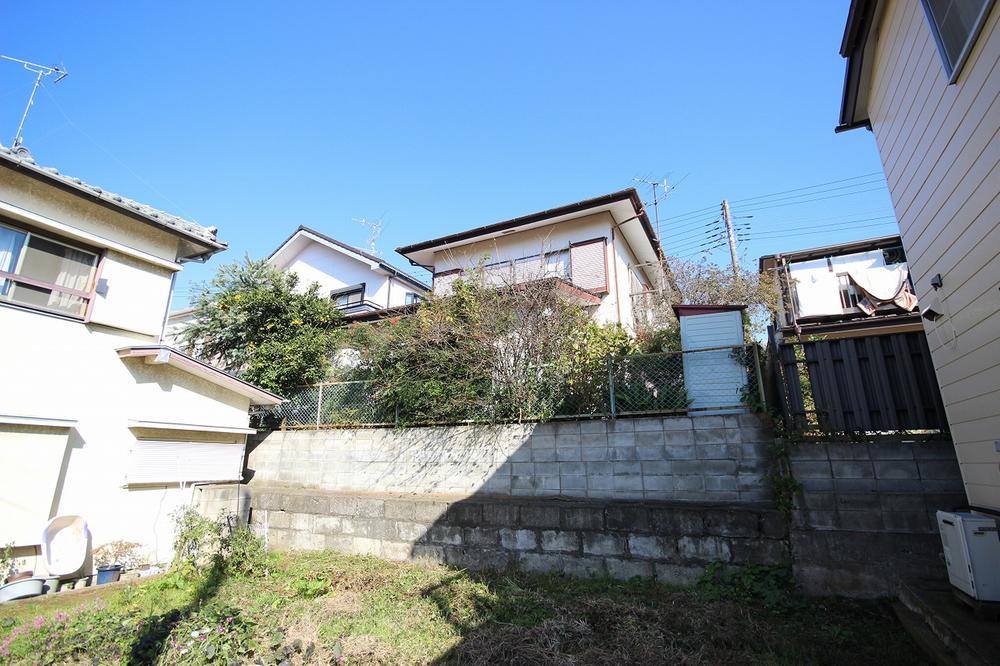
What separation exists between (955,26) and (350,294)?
16.2 meters

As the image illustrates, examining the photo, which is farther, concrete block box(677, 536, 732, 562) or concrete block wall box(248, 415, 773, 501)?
concrete block wall box(248, 415, 773, 501)

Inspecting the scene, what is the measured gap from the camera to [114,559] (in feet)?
21.2

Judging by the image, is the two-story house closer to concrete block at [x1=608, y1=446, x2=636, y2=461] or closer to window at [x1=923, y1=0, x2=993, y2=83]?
concrete block at [x1=608, y1=446, x2=636, y2=461]

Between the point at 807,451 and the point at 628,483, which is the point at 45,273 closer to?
the point at 628,483

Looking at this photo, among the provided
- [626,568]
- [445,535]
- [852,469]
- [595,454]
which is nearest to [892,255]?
[852,469]

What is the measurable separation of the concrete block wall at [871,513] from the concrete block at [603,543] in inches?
68.3

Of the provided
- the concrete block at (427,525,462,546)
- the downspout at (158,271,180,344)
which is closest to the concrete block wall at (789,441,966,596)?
the concrete block at (427,525,462,546)

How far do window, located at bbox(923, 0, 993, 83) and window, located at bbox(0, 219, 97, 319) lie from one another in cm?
1074

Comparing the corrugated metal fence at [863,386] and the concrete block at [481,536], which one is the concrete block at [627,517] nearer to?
the concrete block at [481,536]

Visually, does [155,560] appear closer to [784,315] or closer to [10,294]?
[10,294]

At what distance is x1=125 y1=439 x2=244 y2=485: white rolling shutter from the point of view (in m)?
7.00

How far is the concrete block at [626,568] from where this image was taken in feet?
16.8

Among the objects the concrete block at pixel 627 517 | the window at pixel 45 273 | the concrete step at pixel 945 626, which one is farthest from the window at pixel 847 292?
the window at pixel 45 273

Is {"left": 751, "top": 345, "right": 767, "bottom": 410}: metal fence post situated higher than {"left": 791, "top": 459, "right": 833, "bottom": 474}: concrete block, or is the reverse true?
{"left": 751, "top": 345, "right": 767, "bottom": 410}: metal fence post
